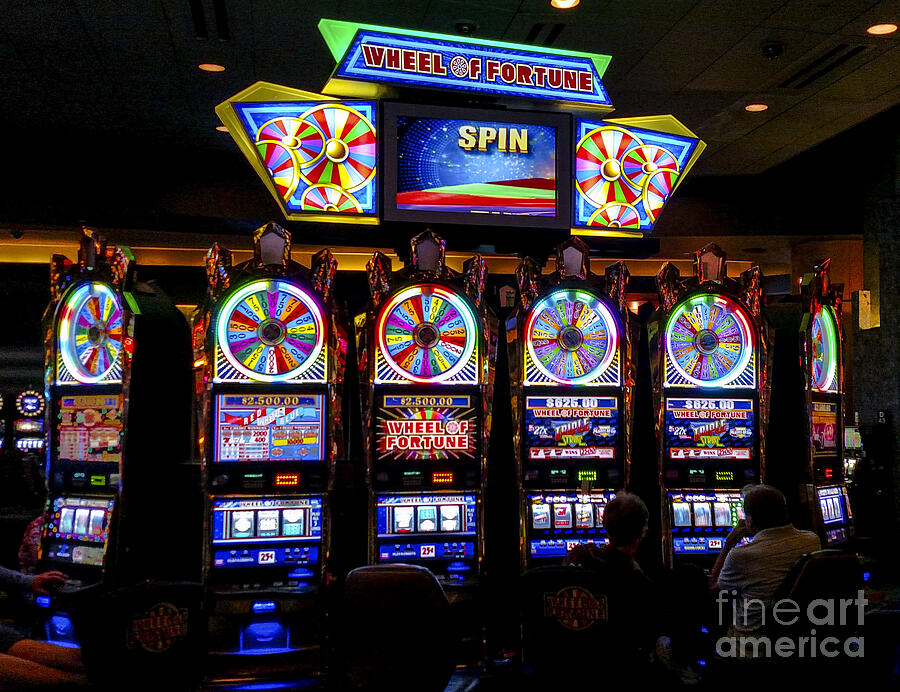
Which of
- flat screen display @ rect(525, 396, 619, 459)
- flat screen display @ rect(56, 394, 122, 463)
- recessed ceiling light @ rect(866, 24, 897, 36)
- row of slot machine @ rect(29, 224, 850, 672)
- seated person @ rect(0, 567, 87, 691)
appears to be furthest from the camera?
→ recessed ceiling light @ rect(866, 24, 897, 36)

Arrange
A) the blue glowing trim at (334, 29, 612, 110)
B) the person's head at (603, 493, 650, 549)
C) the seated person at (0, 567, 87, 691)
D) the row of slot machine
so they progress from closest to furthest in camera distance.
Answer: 1. the seated person at (0, 567, 87, 691)
2. the person's head at (603, 493, 650, 549)
3. the row of slot machine
4. the blue glowing trim at (334, 29, 612, 110)

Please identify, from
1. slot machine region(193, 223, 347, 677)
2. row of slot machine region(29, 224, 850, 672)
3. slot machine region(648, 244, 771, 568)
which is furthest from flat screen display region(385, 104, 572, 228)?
slot machine region(648, 244, 771, 568)

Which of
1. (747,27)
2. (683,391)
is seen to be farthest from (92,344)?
(747,27)

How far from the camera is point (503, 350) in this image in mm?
5660

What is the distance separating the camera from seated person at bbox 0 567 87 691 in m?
3.09

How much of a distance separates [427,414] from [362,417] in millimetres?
365

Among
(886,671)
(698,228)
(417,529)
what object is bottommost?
(886,671)

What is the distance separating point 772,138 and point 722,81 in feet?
5.76

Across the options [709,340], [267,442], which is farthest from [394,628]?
[709,340]

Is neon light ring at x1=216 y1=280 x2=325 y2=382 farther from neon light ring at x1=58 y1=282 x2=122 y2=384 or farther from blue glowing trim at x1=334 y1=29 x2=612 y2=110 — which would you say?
blue glowing trim at x1=334 y1=29 x2=612 y2=110

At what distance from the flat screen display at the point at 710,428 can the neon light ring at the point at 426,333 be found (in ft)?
4.49

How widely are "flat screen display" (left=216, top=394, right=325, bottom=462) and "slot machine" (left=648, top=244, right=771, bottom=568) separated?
2.08m

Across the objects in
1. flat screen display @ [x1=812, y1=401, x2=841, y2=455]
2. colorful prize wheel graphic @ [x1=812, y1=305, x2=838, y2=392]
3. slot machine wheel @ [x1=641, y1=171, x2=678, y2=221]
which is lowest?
flat screen display @ [x1=812, y1=401, x2=841, y2=455]

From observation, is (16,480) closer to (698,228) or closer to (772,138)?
(698,228)
